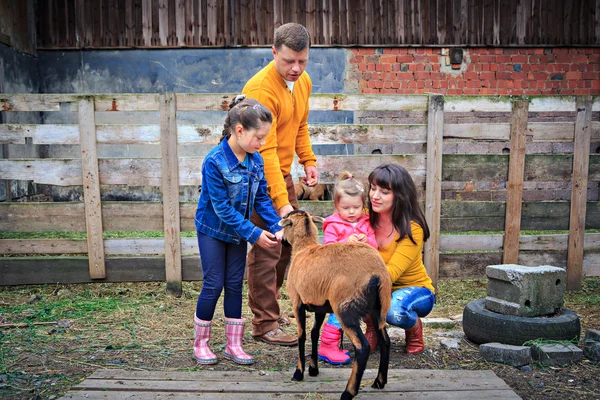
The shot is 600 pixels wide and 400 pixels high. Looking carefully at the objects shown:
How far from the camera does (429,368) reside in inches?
150

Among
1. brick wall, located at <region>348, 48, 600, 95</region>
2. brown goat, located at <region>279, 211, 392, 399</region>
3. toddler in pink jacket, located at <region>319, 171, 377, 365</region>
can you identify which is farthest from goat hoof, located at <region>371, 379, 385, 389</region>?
brick wall, located at <region>348, 48, 600, 95</region>

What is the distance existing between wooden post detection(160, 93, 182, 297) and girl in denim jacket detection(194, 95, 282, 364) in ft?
6.12

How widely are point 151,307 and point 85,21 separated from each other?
22.1ft

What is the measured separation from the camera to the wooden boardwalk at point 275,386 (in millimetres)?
3051

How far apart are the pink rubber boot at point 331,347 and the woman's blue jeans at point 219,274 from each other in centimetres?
60

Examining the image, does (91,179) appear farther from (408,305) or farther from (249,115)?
(408,305)

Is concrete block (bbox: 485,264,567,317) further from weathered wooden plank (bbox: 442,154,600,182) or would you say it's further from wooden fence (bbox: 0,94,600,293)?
weathered wooden plank (bbox: 442,154,600,182)

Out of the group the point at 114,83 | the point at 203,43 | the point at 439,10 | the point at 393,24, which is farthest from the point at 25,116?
the point at 439,10

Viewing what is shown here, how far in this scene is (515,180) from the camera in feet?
18.7

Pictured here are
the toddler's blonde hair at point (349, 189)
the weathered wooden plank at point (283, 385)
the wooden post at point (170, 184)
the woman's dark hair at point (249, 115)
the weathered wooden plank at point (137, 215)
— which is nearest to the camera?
the weathered wooden plank at point (283, 385)

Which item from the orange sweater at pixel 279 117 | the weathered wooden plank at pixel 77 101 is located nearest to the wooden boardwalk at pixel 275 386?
the orange sweater at pixel 279 117

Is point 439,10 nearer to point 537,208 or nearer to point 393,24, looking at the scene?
point 393,24

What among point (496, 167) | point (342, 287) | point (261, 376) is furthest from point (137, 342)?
point (496, 167)

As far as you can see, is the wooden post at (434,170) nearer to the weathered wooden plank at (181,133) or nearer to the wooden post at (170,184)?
the weathered wooden plank at (181,133)
